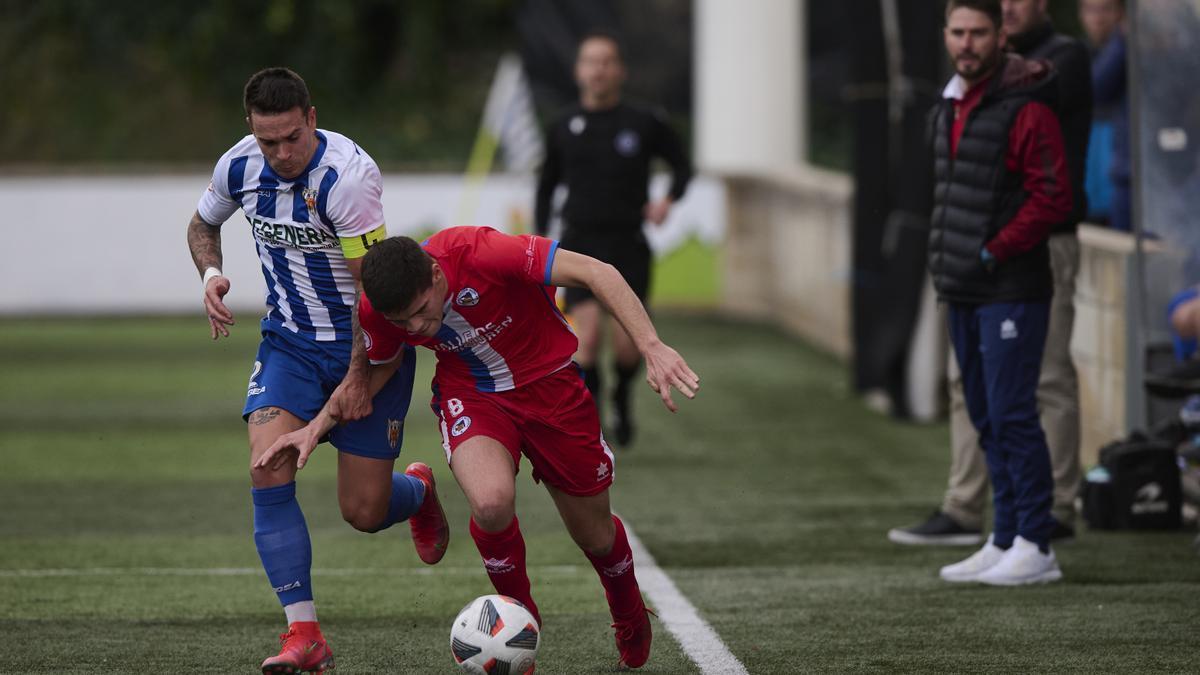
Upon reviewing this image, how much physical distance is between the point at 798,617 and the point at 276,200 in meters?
2.32

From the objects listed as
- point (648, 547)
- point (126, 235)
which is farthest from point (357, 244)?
point (126, 235)

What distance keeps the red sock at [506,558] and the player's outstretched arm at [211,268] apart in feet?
3.45

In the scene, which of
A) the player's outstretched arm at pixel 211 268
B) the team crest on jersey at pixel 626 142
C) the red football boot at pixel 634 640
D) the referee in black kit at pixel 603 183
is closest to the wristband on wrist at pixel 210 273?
the player's outstretched arm at pixel 211 268

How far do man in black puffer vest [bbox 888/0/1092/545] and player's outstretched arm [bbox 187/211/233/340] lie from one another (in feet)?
10.4

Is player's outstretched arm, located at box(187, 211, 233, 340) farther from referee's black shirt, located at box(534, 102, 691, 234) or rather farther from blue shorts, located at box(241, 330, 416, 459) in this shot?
referee's black shirt, located at box(534, 102, 691, 234)

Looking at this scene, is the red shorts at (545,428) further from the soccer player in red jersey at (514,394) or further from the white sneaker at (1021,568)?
the white sneaker at (1021,568)

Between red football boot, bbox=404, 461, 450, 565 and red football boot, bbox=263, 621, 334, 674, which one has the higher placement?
red football boot, bbox=404, 461, 450, 565

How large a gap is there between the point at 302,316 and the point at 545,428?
3.14 ft

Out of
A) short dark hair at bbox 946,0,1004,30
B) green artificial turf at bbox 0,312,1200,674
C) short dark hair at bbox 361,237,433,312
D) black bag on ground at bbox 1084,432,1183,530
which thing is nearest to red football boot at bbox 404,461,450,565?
green artificial turf at bbox 0,312,1200,674

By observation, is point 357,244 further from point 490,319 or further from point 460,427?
point 460,427

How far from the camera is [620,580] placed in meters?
5.84

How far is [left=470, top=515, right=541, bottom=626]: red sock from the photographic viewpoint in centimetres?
571

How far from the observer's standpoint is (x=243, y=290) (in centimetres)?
2214

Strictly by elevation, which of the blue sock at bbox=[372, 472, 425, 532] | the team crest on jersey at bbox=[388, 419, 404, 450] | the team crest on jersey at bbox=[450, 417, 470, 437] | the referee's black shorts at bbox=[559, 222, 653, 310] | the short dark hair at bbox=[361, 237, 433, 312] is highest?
the short dark hair at bbox=[361, 237, 433, 312]
